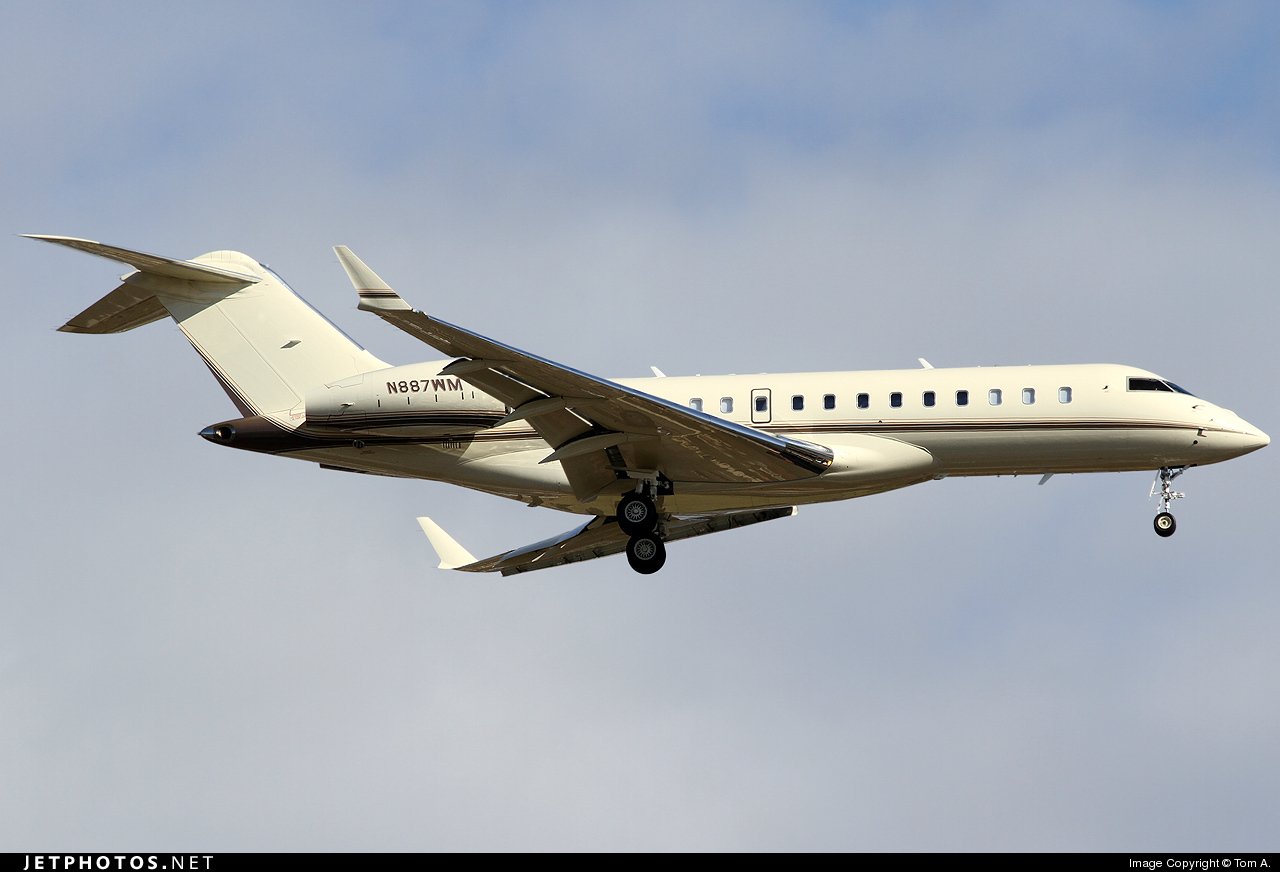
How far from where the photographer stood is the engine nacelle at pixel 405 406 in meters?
26.8

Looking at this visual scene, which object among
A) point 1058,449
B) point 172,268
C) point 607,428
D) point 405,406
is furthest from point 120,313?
point 1058,449

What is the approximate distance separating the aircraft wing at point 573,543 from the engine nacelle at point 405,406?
373 centimetres

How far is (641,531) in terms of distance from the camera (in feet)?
88.5

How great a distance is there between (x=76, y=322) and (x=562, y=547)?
8819 mm

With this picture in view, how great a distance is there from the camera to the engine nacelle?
88.1 ft

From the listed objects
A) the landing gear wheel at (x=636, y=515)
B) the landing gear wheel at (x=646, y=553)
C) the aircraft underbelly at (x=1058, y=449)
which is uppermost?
the aircraft underbelly at (x=1058, y=449)

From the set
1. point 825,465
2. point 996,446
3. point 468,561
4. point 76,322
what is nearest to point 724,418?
point 825,465

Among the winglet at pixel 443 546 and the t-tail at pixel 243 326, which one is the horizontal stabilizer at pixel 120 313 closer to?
the t-tail at pixel 243 326

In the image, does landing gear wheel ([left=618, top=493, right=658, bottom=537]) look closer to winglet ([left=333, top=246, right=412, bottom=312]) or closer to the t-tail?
the t-tail

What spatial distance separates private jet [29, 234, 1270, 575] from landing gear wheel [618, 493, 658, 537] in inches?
0.9

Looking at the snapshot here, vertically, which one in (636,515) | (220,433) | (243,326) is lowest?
(636,515)

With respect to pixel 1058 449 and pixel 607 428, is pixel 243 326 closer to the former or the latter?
pixel 607 428

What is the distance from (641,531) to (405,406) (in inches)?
162

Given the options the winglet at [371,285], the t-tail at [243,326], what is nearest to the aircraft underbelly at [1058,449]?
the winglet at [371,285]
